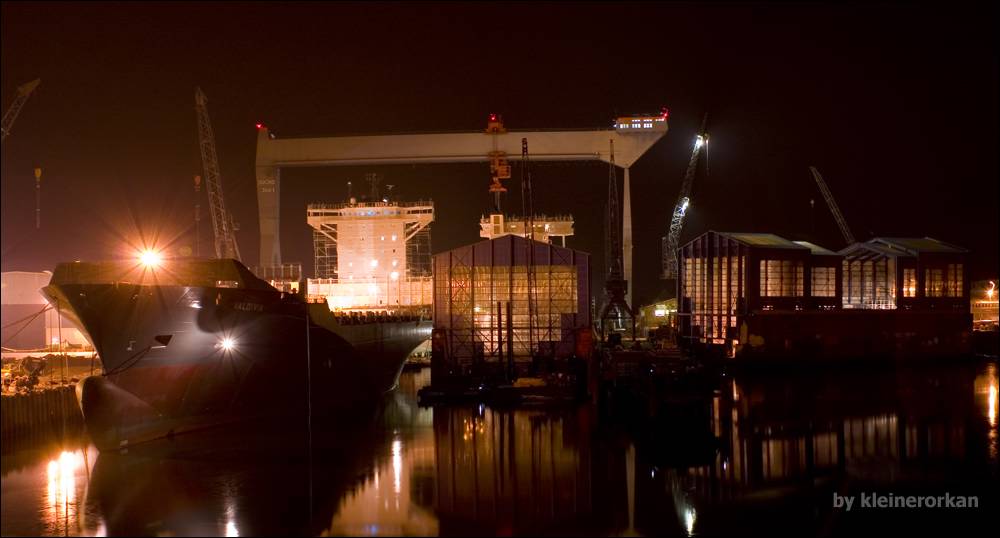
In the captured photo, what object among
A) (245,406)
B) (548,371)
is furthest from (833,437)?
(245,406)

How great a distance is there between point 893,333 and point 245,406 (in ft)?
92.7

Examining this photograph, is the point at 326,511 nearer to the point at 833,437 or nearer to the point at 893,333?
the point at 833,437

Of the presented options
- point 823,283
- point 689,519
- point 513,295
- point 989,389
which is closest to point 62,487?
point 689,519

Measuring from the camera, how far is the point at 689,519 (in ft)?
44.8

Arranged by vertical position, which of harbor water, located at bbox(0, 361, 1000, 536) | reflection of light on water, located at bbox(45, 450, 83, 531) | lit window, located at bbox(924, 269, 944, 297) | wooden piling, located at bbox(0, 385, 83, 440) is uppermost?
lit window, located at bbox(924, 269, 944, 297)

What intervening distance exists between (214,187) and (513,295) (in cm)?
1444

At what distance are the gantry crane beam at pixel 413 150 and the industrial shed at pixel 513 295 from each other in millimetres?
7625

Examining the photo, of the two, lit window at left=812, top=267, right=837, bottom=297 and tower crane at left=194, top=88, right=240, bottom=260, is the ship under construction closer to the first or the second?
tower crane at left=194, top=88, right=240, bottom=260

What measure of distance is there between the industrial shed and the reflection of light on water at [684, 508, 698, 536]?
15.5m

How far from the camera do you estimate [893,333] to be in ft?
123

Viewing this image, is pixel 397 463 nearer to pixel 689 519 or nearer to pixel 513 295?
pixel 689 519

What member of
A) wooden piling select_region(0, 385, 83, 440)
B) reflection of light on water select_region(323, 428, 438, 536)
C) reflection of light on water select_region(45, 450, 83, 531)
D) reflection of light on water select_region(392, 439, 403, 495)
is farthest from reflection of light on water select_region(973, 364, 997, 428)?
wooden piling select_region(0, 385, 83, 440)

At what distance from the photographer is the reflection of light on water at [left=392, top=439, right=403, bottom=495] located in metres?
15.8

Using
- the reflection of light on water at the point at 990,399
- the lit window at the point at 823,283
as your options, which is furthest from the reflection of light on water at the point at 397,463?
the lit window at the point at 823,283
